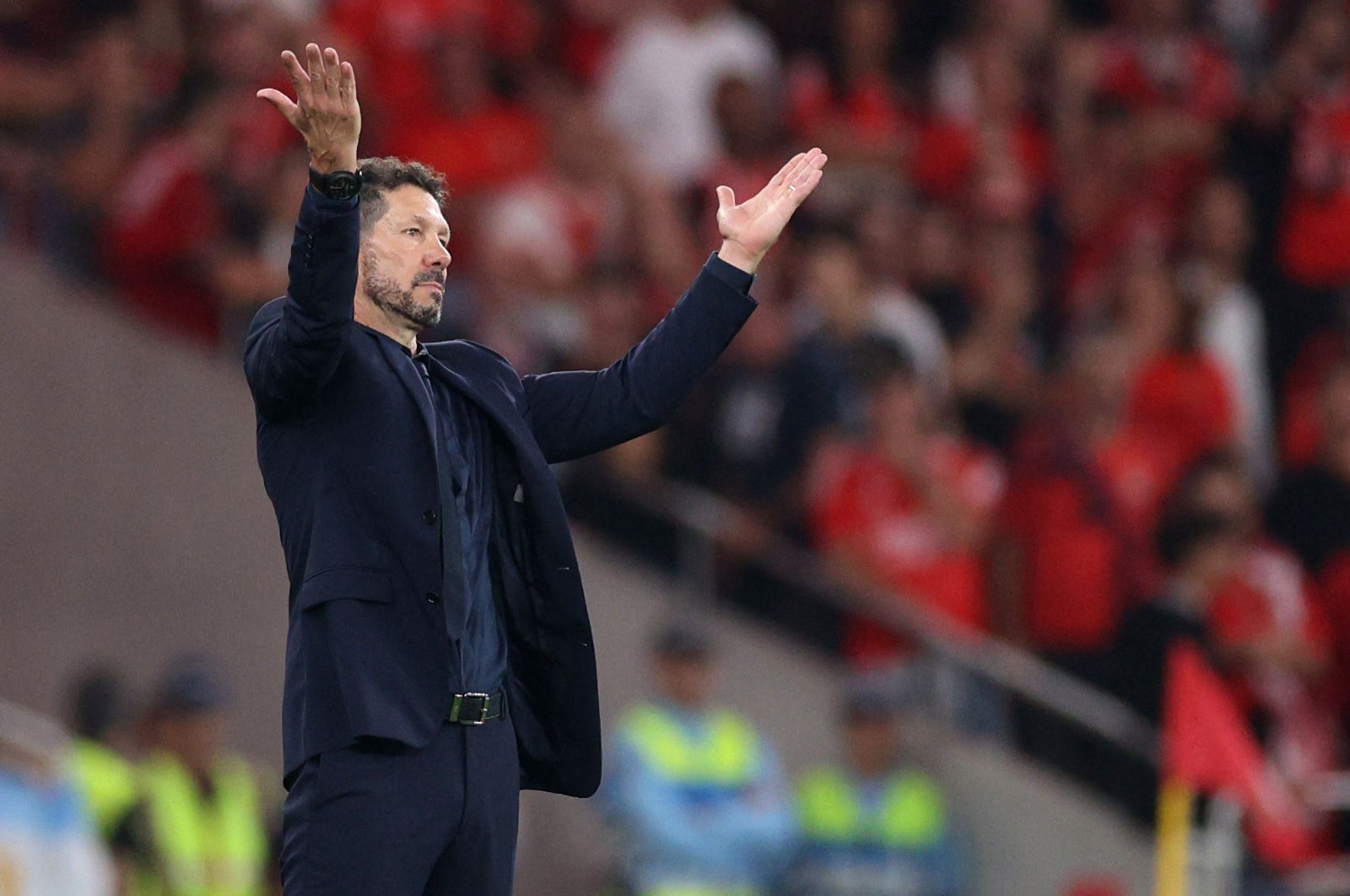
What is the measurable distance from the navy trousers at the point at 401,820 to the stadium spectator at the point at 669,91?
263 inches

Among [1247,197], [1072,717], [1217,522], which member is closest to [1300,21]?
[1247,197]

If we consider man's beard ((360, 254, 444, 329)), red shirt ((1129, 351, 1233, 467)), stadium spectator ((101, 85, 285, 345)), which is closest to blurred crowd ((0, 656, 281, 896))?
stadium spectator ((101, 85, 285, 345))

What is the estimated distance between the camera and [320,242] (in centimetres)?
358

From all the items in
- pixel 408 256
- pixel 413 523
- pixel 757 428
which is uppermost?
pixel 757 428

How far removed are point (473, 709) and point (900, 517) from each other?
203 inches

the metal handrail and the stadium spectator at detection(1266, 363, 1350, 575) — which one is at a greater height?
the stadium spectator at detection(1266, 363, 1350, 575)

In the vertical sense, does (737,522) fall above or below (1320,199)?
below

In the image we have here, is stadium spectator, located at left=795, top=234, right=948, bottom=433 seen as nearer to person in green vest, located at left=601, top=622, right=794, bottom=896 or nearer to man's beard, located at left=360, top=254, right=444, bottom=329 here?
person in green vest, located at left=601, top=622, right=794, bottom=896

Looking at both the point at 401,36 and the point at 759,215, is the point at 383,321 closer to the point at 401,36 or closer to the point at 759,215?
the point at 759,215

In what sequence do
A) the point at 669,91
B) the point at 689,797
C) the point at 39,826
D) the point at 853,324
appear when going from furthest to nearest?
1. the point at 669,91
2. the point at 853,324
3. the point at 689,797
4. the point at 39,826

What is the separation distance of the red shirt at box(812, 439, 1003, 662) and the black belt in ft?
16.4

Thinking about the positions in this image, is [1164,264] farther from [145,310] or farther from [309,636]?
[309,636]

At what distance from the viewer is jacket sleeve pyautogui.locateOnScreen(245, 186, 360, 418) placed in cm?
357

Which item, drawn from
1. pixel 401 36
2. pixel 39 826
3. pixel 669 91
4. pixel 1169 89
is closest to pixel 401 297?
pixel 39 826
